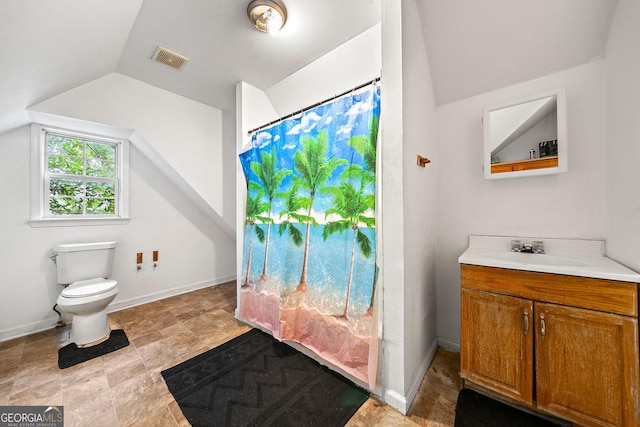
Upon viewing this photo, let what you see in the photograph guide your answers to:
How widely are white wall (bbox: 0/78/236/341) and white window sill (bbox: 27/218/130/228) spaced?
0.04m

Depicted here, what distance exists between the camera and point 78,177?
89.8 inches

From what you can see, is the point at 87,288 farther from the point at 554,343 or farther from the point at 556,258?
the point at 556,258

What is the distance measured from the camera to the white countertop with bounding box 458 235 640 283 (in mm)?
991

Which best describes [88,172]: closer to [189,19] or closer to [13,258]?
[13,258]

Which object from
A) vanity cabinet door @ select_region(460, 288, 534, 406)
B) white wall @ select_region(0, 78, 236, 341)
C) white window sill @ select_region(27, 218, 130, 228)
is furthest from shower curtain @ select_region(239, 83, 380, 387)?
white window sill @ select_region(27, 218, 130, 228)

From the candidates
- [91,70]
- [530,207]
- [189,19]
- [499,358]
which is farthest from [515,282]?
[91,70]

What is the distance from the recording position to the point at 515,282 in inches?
45.7

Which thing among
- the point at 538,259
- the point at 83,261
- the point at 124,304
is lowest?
the point at 124,304

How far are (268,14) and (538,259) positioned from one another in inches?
91.5

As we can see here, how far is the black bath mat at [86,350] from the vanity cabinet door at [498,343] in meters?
2.55

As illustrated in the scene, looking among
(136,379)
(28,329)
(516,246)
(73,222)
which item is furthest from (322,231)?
(28,329)

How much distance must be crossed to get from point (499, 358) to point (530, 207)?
97 cm

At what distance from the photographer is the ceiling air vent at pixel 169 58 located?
6.05 feet

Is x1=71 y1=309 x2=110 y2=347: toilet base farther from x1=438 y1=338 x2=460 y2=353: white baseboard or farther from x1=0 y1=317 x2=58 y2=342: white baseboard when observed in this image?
x1=438 y1=338 x2=460 y2=353: white baseboard
